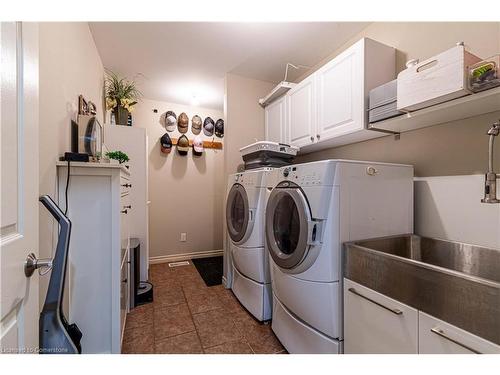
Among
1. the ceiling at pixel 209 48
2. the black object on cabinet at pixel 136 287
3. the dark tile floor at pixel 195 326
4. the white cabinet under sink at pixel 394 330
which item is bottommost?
the dark tile floor at pixel 195 326

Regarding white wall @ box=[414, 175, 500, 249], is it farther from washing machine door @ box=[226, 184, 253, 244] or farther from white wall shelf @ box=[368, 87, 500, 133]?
washing machine door @ box=[226, 184, 253, 244]

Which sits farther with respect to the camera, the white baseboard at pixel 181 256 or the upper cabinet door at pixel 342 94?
the white baseboard at pixel 181 256

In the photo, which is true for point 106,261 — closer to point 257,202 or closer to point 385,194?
point 257,202

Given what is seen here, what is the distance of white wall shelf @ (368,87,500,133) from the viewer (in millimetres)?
1054

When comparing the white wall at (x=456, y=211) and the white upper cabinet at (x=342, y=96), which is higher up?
the white upper cabinet at (x=342, y=96)

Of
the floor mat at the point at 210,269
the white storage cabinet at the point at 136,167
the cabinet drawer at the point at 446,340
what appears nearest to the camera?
the cabinet drawer at the point at 446,340

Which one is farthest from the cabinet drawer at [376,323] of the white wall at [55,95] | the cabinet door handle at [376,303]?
the white wall at [55,95]

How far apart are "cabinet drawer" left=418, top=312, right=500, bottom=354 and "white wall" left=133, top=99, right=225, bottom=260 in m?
3.14

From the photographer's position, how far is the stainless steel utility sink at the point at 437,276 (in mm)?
740

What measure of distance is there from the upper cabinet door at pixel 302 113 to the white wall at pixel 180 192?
177 centimetres

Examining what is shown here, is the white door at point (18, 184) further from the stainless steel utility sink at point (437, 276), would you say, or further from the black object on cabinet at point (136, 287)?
the black object on cabinet at point (136, 287)

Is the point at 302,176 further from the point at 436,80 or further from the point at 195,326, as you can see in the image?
the point at 195,326

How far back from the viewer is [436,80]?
1.11 metres
